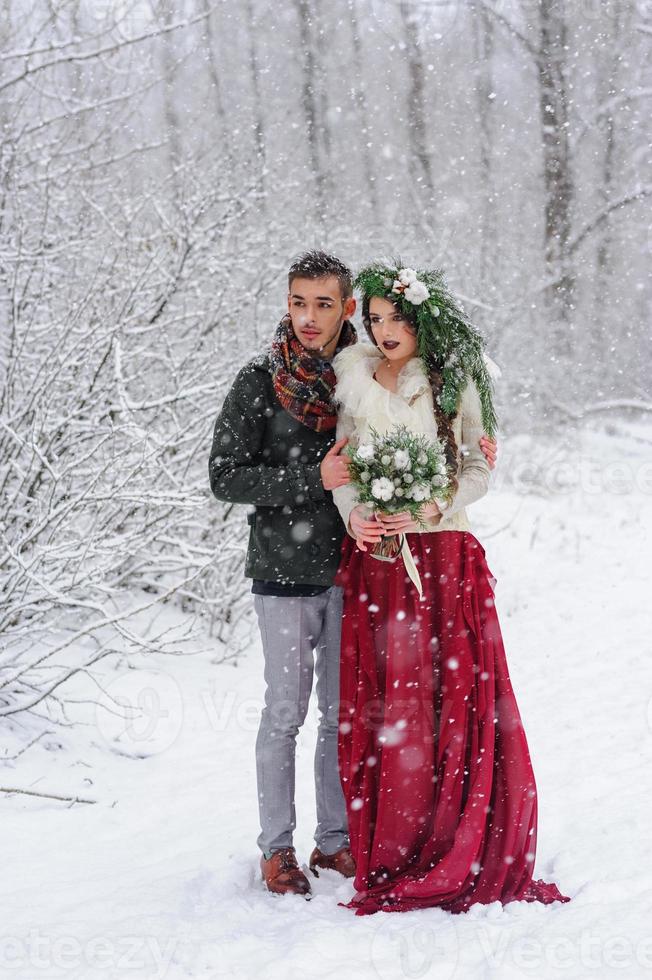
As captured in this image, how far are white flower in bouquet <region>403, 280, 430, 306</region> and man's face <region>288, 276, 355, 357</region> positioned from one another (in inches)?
10.2

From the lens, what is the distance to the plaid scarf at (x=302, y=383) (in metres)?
2.68

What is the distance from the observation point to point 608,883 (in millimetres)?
2586

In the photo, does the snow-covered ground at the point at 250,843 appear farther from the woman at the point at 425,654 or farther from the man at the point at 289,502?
the man at the point at 289,502

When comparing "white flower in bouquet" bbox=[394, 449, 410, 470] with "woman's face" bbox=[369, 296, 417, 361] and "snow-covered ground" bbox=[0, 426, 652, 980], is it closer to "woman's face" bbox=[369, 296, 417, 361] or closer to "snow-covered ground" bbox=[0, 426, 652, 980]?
"woman's face" bbox=[369, 296, 417, 361]

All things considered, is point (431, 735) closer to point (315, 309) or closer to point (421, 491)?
point (421, 491)

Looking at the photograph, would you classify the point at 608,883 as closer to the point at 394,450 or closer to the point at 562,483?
the point at 394,450

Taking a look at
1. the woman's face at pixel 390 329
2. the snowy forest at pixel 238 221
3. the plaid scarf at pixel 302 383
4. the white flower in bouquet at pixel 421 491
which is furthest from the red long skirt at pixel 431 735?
the snowy forest at pixel 238 221

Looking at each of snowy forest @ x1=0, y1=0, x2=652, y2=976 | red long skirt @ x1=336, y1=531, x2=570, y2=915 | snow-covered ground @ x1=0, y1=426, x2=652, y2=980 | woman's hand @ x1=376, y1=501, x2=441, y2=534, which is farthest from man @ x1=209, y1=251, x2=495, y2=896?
snowy forest @ x1=0, y1=0, x2=652, y2=976

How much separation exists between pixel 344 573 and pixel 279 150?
1469cm

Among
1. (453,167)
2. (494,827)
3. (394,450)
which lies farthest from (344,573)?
(453,167)

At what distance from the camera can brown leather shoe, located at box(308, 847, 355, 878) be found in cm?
285

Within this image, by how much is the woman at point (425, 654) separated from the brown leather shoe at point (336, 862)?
7.4 inches

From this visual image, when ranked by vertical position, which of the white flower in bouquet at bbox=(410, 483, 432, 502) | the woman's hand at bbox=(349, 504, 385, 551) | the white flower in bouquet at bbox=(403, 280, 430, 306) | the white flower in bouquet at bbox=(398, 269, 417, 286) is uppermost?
the white flower in bouquet at bbox=(398, 269, 417, 286)

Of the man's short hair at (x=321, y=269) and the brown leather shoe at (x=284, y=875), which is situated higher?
the man's short hair at (x=321, y=269)
